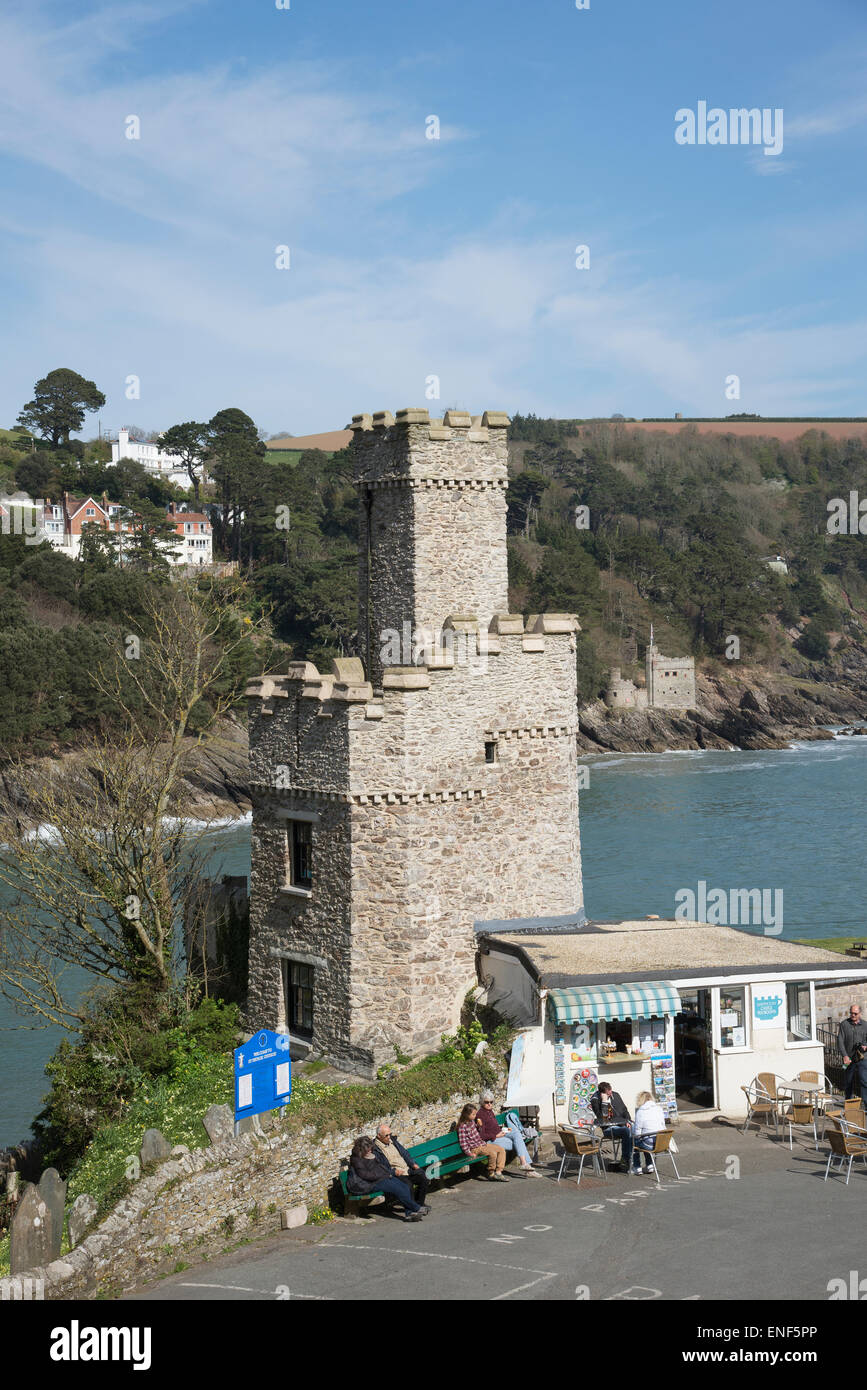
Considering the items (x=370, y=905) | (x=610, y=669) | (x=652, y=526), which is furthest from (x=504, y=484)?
(x=652, y=526)

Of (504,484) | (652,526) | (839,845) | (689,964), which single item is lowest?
(839,845)

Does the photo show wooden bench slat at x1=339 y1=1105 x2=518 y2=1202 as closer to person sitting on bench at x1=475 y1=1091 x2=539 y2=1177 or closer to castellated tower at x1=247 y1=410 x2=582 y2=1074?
person sitting on bench at x1=475 y1=1091 x2=539 y2=1177

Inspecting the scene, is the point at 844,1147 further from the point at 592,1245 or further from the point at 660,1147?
the point at 592,1245

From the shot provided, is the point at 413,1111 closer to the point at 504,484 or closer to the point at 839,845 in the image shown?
the point at 504,484

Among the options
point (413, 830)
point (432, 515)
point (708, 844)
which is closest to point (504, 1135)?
point (413, 830)

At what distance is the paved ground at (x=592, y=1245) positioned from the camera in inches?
487

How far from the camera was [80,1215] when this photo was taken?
16.1m

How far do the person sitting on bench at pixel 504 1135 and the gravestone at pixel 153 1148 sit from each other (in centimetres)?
383

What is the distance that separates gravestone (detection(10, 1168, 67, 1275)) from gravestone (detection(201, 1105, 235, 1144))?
1983 mm

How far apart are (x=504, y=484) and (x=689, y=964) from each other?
310 inches

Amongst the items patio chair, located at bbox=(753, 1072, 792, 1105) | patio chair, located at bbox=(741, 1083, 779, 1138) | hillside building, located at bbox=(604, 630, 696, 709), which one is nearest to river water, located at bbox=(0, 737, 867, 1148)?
patio chair, located at bbox=(741, 1083, 779, 1138)

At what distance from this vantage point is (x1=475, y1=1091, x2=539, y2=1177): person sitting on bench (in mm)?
16203

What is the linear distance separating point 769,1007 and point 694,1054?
4.84 feet
